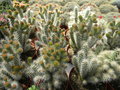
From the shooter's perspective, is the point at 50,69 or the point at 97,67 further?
the point at 97,67

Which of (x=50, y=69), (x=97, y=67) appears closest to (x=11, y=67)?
(x=50, y=69)

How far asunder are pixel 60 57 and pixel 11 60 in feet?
2.49

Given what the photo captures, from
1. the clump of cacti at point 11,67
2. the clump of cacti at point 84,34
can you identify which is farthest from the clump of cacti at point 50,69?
the clump of cacti at point 84,34

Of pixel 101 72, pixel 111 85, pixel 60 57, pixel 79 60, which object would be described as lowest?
pixel 111 85

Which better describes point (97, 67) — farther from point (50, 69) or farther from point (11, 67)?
point (11, 67)

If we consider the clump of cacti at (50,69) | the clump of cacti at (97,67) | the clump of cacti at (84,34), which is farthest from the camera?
the clump of cacti at (84,34)

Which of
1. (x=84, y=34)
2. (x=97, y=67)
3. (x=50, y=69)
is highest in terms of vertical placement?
(x=84, y=34)

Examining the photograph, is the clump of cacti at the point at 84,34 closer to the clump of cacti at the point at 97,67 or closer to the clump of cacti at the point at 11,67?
the clump of cacti at the point at 97,67

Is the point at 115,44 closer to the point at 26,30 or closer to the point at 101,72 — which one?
the point at 101,72

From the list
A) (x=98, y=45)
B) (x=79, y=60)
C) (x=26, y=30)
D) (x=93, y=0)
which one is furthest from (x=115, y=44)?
(x=93, y=0)

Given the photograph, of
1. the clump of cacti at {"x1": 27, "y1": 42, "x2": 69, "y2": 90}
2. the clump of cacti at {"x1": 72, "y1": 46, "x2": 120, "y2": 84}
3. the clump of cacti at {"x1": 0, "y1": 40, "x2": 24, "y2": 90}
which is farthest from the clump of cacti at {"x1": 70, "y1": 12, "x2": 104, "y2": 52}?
the clump of cacti at {"x1": 0, "y1": 40, "x2": 24, "y2": 90}

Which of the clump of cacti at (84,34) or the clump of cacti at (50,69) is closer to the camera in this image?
the clump of cacti at (50,69)

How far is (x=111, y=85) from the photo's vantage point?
2912 millimetres

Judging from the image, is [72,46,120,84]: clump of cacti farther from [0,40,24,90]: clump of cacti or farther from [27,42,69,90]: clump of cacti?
[0,40,24,90]: clump of cacti
